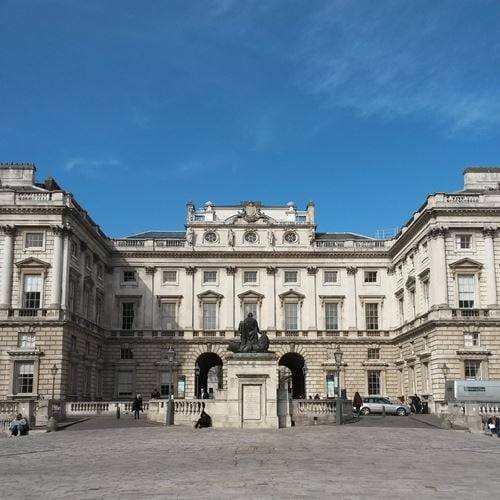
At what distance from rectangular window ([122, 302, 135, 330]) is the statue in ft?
94.2

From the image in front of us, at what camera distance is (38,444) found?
2497 cm

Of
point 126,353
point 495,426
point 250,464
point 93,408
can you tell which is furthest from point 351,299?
point 250,464

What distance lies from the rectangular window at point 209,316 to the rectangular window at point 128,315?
6055 millimetres

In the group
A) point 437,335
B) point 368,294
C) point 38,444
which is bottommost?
point 38,444

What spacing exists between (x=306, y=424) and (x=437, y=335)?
16.1 m

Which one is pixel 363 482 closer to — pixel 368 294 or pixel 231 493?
pixel 231 493

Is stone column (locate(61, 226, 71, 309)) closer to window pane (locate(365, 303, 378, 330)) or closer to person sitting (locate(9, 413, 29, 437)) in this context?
person sitting (locate(9, 413, 29, 437))

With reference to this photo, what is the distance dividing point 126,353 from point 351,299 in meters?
19.4

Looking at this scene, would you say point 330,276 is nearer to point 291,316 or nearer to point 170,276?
point 291,316

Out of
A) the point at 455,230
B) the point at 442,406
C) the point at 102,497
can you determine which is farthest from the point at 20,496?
the point at 455,230

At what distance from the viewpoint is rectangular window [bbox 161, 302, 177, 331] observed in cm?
5928

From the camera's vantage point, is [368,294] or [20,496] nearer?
[20,496]

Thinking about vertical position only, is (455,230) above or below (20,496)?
above

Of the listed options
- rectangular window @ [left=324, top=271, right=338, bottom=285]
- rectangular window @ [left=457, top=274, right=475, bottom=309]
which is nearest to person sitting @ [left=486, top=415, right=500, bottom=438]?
rectangular window @ [left=457, top=274, right=475, bottom=309]
